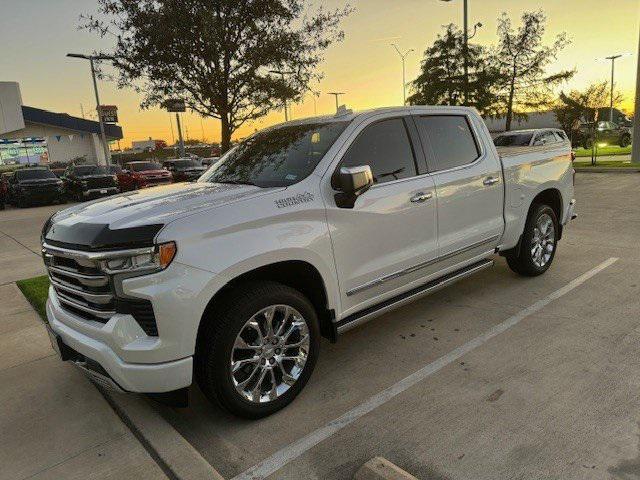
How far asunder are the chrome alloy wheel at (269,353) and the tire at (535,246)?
10.0 feet

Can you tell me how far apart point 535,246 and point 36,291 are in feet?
19.5

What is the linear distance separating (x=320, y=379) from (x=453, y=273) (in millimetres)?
1590

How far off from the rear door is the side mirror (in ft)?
3.36

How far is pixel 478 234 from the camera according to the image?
14.5 ft

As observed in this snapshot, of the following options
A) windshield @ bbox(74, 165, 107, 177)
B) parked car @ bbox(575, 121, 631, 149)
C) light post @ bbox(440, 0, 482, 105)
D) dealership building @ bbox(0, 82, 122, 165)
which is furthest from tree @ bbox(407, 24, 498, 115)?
dealership building @ bbox(0, 82, 122, 165)

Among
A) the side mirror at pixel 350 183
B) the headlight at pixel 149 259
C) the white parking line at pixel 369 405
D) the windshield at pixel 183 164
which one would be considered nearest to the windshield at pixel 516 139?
the white parking line at pixel 369 405

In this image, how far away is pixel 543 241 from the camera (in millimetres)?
5406

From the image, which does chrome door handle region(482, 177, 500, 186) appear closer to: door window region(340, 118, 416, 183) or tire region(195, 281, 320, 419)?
door window region(340, 118, 416, 183)

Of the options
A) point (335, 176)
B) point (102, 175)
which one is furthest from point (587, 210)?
point (102, 175)

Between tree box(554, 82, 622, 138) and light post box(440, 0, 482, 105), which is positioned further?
tree box(554, 82, 622, 138)

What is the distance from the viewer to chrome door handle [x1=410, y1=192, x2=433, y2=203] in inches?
148

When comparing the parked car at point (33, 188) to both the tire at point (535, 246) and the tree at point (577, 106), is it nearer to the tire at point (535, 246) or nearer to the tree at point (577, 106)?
the tire at point (535, 246)

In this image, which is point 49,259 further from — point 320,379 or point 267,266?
point 320,379

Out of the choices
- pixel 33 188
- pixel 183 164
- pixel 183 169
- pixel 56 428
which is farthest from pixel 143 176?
pixel 56 428
